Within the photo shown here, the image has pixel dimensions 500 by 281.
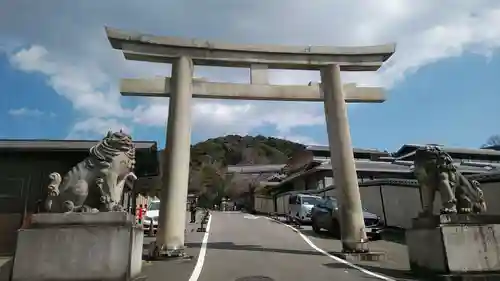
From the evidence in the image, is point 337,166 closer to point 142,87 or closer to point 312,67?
point 312,67

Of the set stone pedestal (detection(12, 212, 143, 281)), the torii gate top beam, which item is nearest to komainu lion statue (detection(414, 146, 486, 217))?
the torii gate top beam

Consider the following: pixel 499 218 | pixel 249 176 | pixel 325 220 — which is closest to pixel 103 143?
pixel 499 218

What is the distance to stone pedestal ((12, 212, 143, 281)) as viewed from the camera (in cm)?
697

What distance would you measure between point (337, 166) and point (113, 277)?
26.9 ft

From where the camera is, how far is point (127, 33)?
1222 centimetres

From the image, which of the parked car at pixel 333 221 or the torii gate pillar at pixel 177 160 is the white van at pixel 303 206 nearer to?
the parked car at pixel 333 221

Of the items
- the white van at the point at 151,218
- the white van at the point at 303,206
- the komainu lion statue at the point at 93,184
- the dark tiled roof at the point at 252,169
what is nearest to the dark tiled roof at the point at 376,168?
the white van at the point at 303,206

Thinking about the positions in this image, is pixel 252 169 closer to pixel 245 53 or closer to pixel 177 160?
pixel 245 53

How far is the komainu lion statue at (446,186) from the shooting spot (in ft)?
28.7

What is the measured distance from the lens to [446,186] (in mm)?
8805

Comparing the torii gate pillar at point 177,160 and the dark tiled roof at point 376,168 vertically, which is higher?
the dark tiled roof at point 376,168

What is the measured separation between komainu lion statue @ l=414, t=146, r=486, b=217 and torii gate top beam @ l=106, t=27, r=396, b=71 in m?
5.58

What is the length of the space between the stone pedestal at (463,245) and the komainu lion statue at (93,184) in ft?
22.9

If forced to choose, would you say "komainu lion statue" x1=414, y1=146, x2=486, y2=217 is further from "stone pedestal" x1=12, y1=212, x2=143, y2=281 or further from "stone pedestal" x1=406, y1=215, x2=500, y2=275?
"stone pedestal" x1=12, y1=212, x2=143, y2=281
